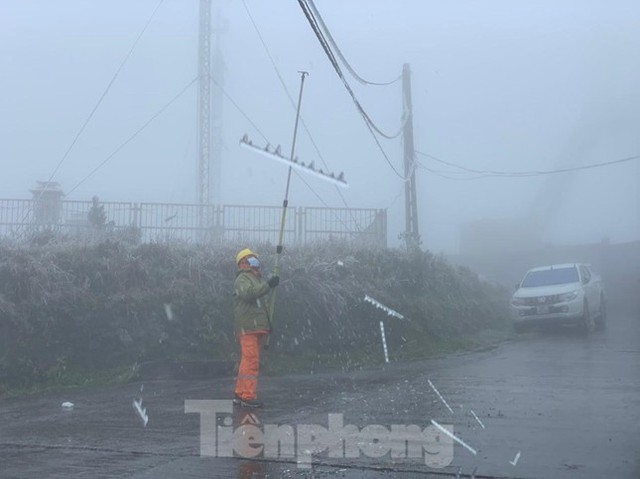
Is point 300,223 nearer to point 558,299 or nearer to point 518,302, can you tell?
point 518,302

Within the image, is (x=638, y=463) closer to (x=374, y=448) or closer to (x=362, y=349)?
Result: (x=374, y=448)

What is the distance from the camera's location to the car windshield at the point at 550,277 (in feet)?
72.2

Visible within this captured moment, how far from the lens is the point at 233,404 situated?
33.6 feet

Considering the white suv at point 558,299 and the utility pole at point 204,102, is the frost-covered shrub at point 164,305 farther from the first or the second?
the utility pole at point 204,102

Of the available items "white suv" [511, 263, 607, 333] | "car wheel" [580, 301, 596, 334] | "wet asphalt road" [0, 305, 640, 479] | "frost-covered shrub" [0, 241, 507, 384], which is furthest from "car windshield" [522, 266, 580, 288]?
"wet asphalt road" [0, 305, 640, 479]

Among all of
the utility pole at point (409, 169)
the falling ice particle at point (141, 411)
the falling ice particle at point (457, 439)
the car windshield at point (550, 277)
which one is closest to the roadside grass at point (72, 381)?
the falling ice particle at point (141, 411)

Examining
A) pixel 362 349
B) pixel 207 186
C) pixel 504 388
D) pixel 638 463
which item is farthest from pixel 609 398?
pixel 207 186

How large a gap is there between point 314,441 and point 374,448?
637 millimetres

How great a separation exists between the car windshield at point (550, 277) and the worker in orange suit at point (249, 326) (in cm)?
1320

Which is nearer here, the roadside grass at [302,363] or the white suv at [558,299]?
the roadside grass at [302,363]

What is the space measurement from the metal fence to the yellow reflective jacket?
8.19 metres

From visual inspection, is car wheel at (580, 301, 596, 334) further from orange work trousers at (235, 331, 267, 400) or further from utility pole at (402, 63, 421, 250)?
orange work trousers at (235, 331, 267, 400)

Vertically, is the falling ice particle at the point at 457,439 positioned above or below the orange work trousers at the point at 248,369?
below

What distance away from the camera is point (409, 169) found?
84.9ft
